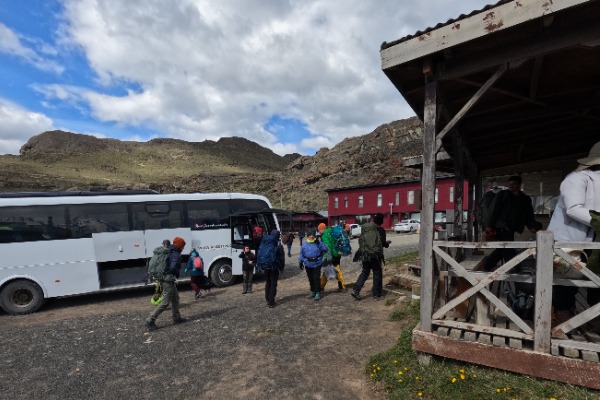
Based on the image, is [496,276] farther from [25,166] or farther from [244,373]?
[25,166]

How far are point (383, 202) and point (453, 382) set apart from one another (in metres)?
39.8

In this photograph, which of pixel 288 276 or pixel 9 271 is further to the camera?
pixel 288 276

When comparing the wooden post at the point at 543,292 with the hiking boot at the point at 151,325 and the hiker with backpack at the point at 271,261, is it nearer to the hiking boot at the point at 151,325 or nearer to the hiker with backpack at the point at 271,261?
the hiker with backpack at the point at 271,261

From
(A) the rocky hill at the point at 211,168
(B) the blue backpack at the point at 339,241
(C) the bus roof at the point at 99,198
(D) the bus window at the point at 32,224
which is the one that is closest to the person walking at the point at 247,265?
(B) the blue backpack at the point at 339,241

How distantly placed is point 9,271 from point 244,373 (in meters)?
8.41

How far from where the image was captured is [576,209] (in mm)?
3531

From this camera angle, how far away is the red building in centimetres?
3597

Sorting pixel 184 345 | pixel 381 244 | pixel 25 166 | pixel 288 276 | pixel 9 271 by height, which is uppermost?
pixel 25 166

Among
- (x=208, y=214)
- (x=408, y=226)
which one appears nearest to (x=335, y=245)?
(x=208, y=214)

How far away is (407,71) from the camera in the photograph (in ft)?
15.0

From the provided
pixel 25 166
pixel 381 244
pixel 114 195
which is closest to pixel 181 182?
pixel 25 166

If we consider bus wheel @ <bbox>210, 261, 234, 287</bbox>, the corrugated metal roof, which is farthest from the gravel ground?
the corrugated metal roof

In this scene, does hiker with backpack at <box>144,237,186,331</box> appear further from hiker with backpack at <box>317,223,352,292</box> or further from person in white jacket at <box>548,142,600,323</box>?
person in white jacket at <box>548,142,600,323</box>

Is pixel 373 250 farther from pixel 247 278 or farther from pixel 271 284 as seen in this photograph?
pixel 247 278
